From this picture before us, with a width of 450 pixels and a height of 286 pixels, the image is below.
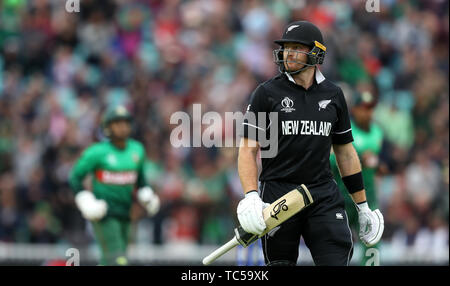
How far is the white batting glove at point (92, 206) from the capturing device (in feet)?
36.6

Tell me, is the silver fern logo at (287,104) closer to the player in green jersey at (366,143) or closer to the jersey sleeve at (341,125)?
the jersey sleeve at (341,125)

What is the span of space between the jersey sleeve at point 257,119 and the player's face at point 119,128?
4402 mm

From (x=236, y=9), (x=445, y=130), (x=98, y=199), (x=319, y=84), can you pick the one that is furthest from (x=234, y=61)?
(x=319, y=84)

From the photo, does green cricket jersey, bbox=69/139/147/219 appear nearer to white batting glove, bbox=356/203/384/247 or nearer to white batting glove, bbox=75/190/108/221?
white batting glove, bbox=75/190/108/221

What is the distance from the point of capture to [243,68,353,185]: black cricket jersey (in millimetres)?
7270

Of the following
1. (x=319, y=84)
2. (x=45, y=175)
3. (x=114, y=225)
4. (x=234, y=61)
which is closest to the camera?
(x=319, y=84)

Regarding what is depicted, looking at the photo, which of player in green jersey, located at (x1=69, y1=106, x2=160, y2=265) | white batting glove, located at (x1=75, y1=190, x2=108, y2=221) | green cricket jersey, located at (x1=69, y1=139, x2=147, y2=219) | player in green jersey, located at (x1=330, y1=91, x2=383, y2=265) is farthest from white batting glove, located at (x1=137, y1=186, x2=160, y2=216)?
player in green jersey, located at (x1=330, y1=91, x2=383, y2=265)

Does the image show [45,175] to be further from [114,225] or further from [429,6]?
[429,6]

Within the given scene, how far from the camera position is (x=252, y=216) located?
22.7ft

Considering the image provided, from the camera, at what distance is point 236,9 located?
16969 mm

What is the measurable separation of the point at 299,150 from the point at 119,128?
180 inches

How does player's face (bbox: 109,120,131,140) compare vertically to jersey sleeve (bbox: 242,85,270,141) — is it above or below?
above

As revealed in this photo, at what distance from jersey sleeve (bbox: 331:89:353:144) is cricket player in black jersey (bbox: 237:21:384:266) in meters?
0.04

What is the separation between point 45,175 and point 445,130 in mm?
6391
